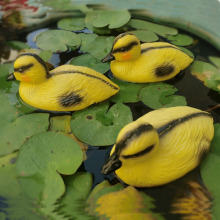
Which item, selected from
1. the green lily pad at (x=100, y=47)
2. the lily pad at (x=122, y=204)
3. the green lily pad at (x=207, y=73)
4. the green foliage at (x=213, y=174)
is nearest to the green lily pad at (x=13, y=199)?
the lily pad at (x=122, y=204)

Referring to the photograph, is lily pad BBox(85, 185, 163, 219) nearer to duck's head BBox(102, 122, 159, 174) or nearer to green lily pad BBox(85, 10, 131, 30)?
duck's head BBox(102, 122, 159, 174)

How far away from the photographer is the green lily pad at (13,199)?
3.67 ft

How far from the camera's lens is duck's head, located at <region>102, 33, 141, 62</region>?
62.0 inches

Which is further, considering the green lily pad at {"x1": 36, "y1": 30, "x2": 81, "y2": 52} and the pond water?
the green lily pad at {"x1": 36, "y1": 30, "x2": 81, "y2": 52}

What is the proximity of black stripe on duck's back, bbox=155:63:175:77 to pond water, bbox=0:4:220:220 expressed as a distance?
78 mm

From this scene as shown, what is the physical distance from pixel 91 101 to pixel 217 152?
710 millimetres

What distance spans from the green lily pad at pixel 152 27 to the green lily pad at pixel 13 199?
1482mm

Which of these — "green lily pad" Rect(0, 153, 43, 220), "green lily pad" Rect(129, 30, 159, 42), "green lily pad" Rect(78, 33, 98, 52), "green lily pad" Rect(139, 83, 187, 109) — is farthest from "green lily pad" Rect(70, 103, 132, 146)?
"green lily pad" Rect(129, 30, 159, 42)

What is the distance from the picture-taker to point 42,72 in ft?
4.77

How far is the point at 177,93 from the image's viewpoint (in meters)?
1.66

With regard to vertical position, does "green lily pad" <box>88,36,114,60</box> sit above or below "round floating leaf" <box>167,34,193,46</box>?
below

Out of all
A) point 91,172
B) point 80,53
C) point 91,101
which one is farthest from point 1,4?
point 91,172

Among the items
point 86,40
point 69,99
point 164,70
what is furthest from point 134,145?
point 86,40

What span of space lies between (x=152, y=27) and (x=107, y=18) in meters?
0.38
